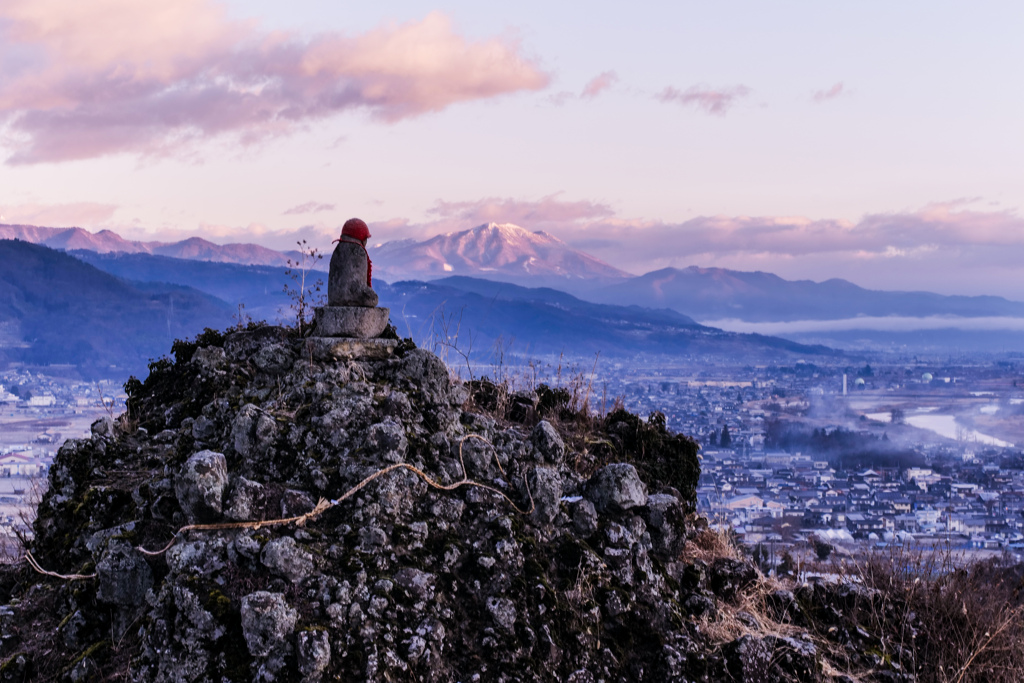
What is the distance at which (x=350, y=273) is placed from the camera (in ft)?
27.6

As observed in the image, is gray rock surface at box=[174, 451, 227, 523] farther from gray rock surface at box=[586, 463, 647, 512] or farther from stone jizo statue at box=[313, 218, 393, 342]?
gray rock surface at box=[586, 463, 647, 512]

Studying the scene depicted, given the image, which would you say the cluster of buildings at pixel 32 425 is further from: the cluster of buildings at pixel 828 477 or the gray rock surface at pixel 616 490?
the cluster of buildings at pixel 828 477

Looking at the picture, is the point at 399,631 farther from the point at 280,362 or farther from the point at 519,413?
the point at 519,413

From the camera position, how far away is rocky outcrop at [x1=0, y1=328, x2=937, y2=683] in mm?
5055

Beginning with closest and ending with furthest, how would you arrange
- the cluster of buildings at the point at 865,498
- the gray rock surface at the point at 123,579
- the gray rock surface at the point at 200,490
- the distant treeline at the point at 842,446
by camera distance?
the gray rock surface at the point at 200,490 → the gray rock surface at the point at 123,579 → the cluster of buildings at the point at 865,498 → the distant treeline at the point at 842,446

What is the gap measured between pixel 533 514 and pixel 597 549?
705 mm

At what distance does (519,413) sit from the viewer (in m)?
9.77

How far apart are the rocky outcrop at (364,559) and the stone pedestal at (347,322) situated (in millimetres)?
433

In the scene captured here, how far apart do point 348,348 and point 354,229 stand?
1496 millimetres

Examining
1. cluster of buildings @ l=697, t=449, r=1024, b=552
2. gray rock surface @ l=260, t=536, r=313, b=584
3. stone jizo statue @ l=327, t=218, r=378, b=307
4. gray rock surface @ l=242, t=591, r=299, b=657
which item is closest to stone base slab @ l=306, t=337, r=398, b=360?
stone jizo statue @ l=327, t=218, r=378, b=307

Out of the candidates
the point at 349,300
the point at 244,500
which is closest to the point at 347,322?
the point at 349,300

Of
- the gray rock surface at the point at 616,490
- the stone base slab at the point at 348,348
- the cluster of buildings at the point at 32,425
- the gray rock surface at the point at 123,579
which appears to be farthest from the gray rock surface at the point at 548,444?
the cluster of buildings at the point at 32,425

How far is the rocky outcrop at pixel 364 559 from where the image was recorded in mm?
5055

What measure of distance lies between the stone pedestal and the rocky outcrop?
0.43 metres
